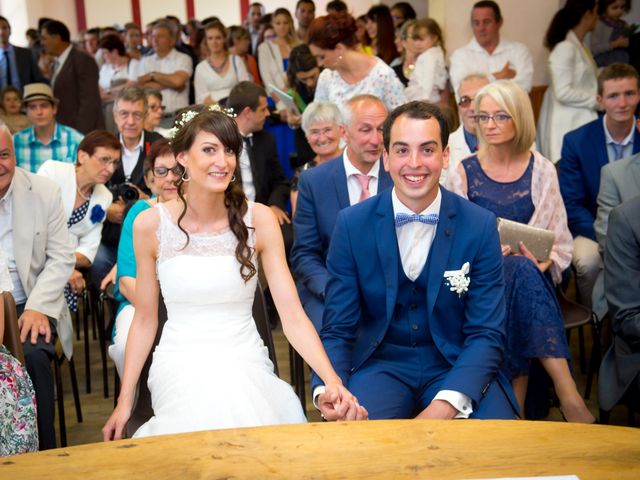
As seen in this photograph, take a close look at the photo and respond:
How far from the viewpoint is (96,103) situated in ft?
25.1

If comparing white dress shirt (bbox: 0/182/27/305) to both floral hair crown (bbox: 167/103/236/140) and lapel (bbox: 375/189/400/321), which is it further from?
lapel (bbox: 375/189/400/321)

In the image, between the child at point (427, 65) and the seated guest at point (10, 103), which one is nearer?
the child at point (427, 65)

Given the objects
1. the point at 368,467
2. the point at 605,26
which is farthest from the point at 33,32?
the point at 368,467

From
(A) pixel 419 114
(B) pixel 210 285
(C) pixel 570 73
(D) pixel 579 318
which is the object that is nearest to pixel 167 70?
(C) pixel 570 73

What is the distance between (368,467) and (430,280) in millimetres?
1006

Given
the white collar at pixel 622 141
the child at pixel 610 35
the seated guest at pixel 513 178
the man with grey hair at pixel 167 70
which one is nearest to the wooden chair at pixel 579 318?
the seated guest at pixel 513 178

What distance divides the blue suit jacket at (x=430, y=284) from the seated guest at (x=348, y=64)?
2.55 meters

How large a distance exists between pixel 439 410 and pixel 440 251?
1.62 feet

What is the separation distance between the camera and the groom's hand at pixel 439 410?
2.65 meters

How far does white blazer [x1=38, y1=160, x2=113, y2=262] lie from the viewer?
15.3 ft

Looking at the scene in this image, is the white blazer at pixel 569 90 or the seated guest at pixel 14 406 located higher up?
the white blazer at pixel 569 90

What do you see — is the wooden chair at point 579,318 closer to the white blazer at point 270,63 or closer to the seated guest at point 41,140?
the seated guest at point 41,140

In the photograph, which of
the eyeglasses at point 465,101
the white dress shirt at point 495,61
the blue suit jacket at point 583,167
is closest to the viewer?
the blue suit jacket at point 583,167

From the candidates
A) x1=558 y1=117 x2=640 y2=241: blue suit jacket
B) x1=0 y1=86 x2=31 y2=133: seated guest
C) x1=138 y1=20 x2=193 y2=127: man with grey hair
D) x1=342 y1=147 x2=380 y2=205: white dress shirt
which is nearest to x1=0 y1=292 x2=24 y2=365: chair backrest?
x1=342 y1=147 x2=380 y2=205: white dress shirt
